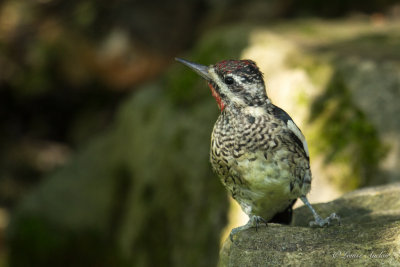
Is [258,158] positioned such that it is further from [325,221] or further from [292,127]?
[325,221]

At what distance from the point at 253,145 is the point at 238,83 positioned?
40cm

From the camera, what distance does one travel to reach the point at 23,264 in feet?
25.5

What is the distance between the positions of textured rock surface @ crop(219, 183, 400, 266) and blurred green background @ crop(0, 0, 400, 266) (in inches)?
71.9

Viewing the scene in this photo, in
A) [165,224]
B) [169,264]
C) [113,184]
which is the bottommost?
[169,264]

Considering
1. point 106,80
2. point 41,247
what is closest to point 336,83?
point 41,247

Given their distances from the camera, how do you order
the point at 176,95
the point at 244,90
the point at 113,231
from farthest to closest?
1. the point at 113,231
2. the point at 176,95
3. the point at 244,90

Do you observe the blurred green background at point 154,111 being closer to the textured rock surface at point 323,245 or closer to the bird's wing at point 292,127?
the bird's wing at point 292,127

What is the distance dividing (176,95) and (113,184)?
6.09 feet

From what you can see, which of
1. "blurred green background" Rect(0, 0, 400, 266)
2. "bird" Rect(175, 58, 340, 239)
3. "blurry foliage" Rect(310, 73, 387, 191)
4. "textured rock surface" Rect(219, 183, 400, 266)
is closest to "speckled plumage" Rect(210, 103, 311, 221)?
"bird" Rect(175, 58, 340, 239)

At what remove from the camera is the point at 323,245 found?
2.63 m

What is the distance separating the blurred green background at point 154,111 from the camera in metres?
4.88

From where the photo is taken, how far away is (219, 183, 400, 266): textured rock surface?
2.47 meters

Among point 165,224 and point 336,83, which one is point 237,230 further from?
point 165,224

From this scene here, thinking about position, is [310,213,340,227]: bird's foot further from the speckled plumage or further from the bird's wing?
the bird's wing
